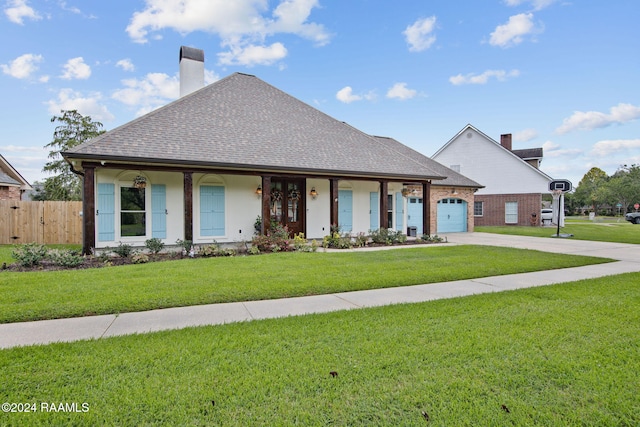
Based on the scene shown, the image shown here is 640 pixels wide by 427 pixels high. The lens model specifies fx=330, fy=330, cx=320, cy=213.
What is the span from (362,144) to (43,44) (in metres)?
12.8

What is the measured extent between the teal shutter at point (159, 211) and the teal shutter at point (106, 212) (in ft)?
3.63

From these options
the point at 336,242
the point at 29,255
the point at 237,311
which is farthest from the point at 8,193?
the point at 237,311

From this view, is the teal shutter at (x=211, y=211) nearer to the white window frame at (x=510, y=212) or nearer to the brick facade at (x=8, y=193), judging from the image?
the brick facade at (x=8, y=193)

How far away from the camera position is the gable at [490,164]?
2415cm

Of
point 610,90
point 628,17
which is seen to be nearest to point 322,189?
point 628,17

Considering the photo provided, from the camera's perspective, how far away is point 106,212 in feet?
33.9

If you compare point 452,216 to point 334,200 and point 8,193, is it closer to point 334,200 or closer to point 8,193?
point 334,200

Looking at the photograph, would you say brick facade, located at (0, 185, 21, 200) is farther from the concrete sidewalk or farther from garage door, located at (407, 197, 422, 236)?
garage door, located at (407, 197, 422, 236)

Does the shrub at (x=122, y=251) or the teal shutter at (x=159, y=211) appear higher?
the teal shutter at (x=159, y=211)

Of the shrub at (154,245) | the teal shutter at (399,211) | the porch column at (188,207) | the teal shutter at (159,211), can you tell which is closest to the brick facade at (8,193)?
the teal shutter at (159,211)

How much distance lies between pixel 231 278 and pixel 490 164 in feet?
81.8

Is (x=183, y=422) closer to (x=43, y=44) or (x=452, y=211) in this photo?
(x=43, y=44)

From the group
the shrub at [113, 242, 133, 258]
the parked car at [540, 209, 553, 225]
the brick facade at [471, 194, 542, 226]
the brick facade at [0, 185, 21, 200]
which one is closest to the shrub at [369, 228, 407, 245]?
the shrub at [113, 242, 133, 258]

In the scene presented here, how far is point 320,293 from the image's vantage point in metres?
5.43
